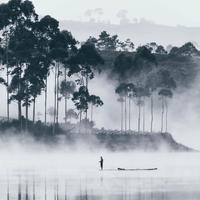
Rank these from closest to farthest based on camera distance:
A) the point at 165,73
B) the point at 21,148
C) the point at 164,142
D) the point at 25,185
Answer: the point at 25,185, the point at 21,148, the point at 164,142, the point at 165,73

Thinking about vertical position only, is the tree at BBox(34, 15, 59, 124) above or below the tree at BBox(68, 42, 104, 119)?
above

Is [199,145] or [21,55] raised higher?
[21,55]

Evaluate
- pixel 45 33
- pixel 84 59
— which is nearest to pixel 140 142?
pixel 84 59

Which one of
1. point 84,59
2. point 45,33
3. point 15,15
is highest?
point 15,15

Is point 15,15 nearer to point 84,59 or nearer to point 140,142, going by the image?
point 84,59

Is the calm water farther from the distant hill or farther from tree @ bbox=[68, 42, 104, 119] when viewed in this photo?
tree @ bbox=[68, 42, 104, 119]

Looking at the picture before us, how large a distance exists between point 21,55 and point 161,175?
70.3 m

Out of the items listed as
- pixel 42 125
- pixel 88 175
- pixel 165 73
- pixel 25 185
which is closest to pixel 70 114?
pixel 165 73

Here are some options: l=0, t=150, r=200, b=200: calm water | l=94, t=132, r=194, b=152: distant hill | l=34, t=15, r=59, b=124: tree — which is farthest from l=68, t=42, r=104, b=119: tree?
Result: l=0, t=150, r=200, b=200: calm water

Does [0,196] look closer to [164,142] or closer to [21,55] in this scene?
[21,55]

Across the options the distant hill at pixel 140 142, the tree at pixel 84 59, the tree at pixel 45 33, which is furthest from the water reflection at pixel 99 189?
the tree at pixel 84 59

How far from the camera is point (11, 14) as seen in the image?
141m

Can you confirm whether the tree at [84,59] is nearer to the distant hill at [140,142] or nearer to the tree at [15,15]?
the distant hill at [140,142]

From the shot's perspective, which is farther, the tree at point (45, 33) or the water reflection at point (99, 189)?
the tree at point (45, 33)
